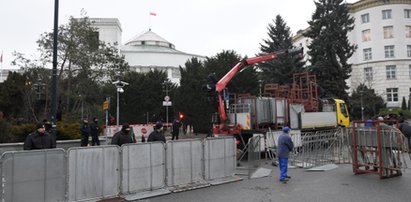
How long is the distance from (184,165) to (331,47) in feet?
93.0

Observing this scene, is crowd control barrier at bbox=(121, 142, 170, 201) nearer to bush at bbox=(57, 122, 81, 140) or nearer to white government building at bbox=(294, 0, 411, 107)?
bush at bbox=(57, 122, 81, 140)

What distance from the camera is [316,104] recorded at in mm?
20922

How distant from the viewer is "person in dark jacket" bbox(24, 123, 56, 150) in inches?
348

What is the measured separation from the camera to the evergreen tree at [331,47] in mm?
33938

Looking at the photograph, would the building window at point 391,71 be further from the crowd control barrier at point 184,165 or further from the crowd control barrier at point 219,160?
the crowd control barrier at point 184,165

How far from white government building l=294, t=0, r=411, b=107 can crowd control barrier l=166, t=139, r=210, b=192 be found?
52.5m

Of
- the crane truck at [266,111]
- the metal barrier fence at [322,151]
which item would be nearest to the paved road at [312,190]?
the metal barrier fence at [322,151]

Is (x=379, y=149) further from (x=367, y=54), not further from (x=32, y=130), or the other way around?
(x=367, y=54)

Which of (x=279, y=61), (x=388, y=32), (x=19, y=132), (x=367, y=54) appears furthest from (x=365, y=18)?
(x=19, y=132)

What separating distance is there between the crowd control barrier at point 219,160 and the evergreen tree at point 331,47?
24.4 meters

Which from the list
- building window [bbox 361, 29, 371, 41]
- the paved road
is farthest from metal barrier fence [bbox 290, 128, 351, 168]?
building window [bbox 361, 29, 371, 41]

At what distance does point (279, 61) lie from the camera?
1420 inches

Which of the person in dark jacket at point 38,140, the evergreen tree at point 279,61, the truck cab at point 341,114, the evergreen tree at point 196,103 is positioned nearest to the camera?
the person in dark jacket at point 38,140

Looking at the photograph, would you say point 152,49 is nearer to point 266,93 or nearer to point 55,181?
point 266,93
